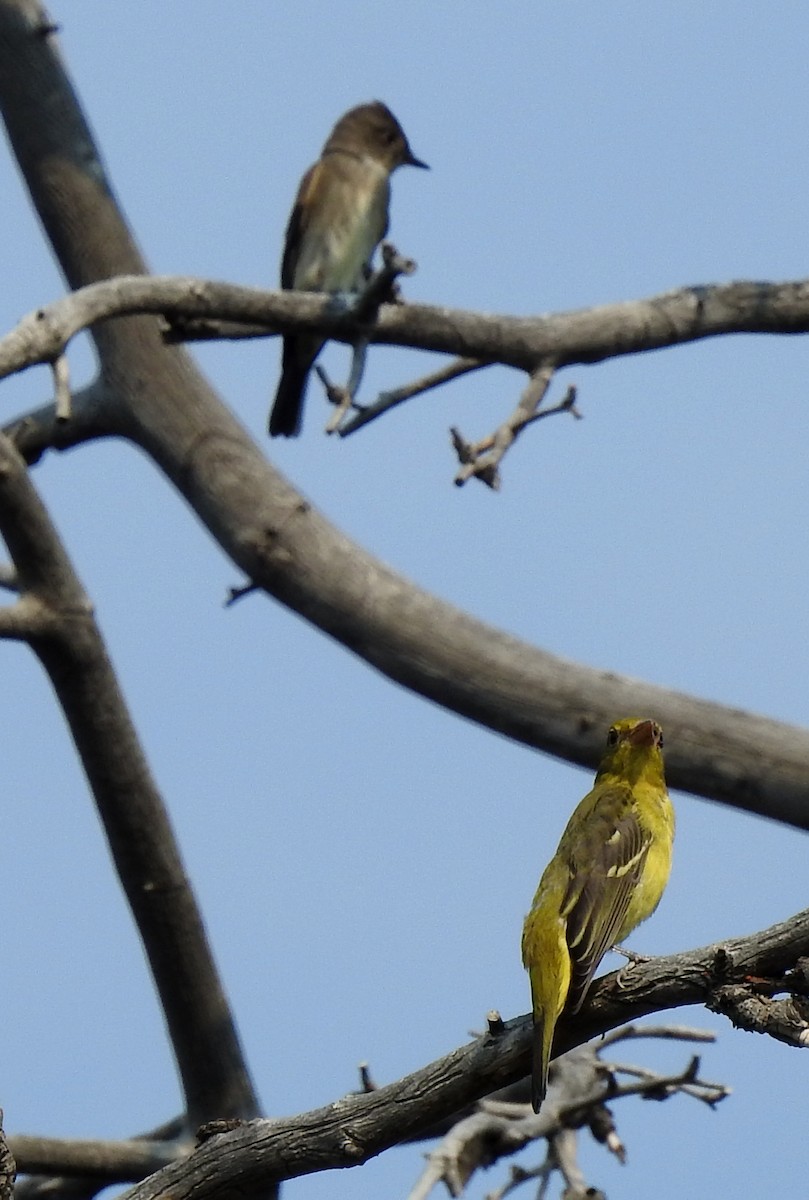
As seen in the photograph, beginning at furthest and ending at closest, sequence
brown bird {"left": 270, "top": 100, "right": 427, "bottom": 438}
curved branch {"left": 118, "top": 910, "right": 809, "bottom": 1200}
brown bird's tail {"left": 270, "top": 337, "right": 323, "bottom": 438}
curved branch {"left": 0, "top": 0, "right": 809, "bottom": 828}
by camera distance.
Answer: brown bird {"left": 270, "top": 100, "right": 427, "bottom": 438} < brown bird's tail {"left": 270, "top": 337, "right": 323, "bottom": 438} < curved branch {"left": 0, "top": 0, "right": 809, "bottom": 828} < curved branch {"left": 118, "top": 910, "right": 809, "bottom": 1200}

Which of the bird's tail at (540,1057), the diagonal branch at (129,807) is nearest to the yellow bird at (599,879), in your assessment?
the bird's tail at (540,1057)

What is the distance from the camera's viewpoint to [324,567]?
21.5ft

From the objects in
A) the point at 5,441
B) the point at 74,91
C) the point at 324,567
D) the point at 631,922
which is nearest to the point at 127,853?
the point at 324,567

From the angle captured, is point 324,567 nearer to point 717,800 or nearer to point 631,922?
point 717,800

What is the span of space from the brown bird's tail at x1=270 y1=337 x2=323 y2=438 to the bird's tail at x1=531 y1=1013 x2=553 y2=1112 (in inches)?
215

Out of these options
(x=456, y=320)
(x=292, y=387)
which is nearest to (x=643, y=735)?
(x=456, y=320)

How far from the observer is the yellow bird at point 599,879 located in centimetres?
343

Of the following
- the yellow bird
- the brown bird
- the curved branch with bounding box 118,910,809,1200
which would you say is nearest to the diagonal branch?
the yellow bird

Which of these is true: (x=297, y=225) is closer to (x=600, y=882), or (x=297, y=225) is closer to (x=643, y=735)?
(x=643, y=735)

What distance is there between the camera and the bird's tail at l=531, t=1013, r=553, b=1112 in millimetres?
3232

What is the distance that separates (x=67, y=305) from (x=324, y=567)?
82.9 inches

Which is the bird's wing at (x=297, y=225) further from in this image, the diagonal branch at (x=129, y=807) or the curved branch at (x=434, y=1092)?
the curved branch at (x=434, y=1092)

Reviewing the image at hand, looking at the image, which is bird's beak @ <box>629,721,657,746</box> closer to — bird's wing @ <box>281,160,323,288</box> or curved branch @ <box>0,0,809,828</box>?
curved branch @ <box>0,0,809,828</box>

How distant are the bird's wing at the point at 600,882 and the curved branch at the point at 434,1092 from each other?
10 centimetres
